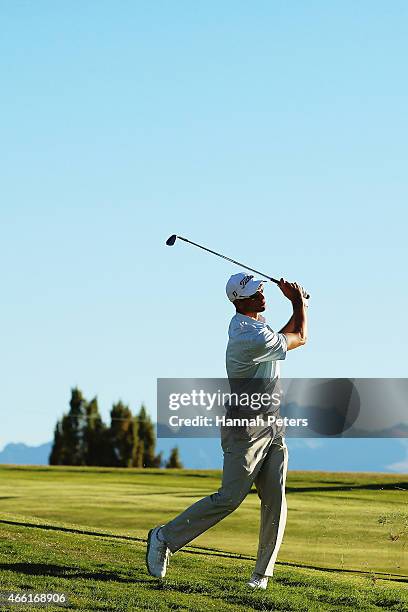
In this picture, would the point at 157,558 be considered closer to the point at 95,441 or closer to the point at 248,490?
the point at 248,490

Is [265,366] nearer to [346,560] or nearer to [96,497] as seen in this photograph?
[346,560]

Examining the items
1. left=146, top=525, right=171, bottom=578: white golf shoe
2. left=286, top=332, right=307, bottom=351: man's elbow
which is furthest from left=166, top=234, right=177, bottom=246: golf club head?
left=146, top=525, right=171, bottom=578: white golf shoe

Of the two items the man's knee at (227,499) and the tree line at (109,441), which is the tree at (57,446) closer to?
the tree line at (109,441)

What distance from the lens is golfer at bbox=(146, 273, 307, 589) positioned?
8812 millimetres

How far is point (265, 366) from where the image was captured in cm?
890

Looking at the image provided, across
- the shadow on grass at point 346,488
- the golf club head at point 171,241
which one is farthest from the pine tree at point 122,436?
the golf club head at point 171,241

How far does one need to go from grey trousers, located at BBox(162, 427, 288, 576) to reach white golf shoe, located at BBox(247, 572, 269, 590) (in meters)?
0.06

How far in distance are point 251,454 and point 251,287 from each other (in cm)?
124

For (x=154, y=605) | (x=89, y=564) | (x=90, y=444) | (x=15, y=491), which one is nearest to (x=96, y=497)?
(x=15, y=491)

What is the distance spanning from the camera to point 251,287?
8.98 meters

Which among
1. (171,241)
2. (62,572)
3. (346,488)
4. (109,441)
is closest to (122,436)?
(109,441)

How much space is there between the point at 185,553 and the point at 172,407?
11.3m

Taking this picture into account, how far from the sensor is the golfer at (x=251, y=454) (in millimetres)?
8812

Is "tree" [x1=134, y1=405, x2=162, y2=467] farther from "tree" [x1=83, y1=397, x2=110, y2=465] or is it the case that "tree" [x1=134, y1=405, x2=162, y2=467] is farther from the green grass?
the green grass
